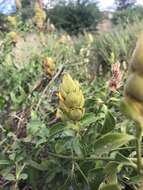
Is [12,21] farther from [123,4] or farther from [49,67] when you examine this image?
[123,4]

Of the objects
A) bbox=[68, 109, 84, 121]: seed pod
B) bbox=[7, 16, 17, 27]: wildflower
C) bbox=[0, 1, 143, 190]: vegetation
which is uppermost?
bbox=[68, 109, 84, 121]: seed pod

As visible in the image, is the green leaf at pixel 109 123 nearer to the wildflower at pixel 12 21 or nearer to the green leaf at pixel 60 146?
the green leaf at pixel 60 146

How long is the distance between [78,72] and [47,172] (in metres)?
1.23

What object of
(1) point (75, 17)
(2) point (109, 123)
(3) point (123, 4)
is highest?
(2) point (109, 123)

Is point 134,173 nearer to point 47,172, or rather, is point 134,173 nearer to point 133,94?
point 47,172

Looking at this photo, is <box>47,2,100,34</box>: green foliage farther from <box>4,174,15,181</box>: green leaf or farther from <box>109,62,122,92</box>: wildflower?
<box>4,174,15,181</box>: green leaf

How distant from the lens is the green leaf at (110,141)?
2.09 feet

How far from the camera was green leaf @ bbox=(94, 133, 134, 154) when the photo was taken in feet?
2.09

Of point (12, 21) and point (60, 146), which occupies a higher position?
point (60, 146)

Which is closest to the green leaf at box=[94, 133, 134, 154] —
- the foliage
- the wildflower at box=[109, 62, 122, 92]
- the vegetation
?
the vegetation

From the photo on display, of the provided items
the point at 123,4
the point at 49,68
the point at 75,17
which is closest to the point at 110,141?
the point at 49,68

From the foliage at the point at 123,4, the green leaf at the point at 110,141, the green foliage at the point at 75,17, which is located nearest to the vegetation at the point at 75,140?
the green leaf at the point at 110,141

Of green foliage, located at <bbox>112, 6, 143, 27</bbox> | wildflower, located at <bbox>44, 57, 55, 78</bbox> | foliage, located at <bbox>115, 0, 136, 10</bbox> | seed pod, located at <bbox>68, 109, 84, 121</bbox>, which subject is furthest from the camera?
foliage, located at <bbox>115, 0, 136, 10</bbox>

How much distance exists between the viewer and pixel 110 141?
66cm
